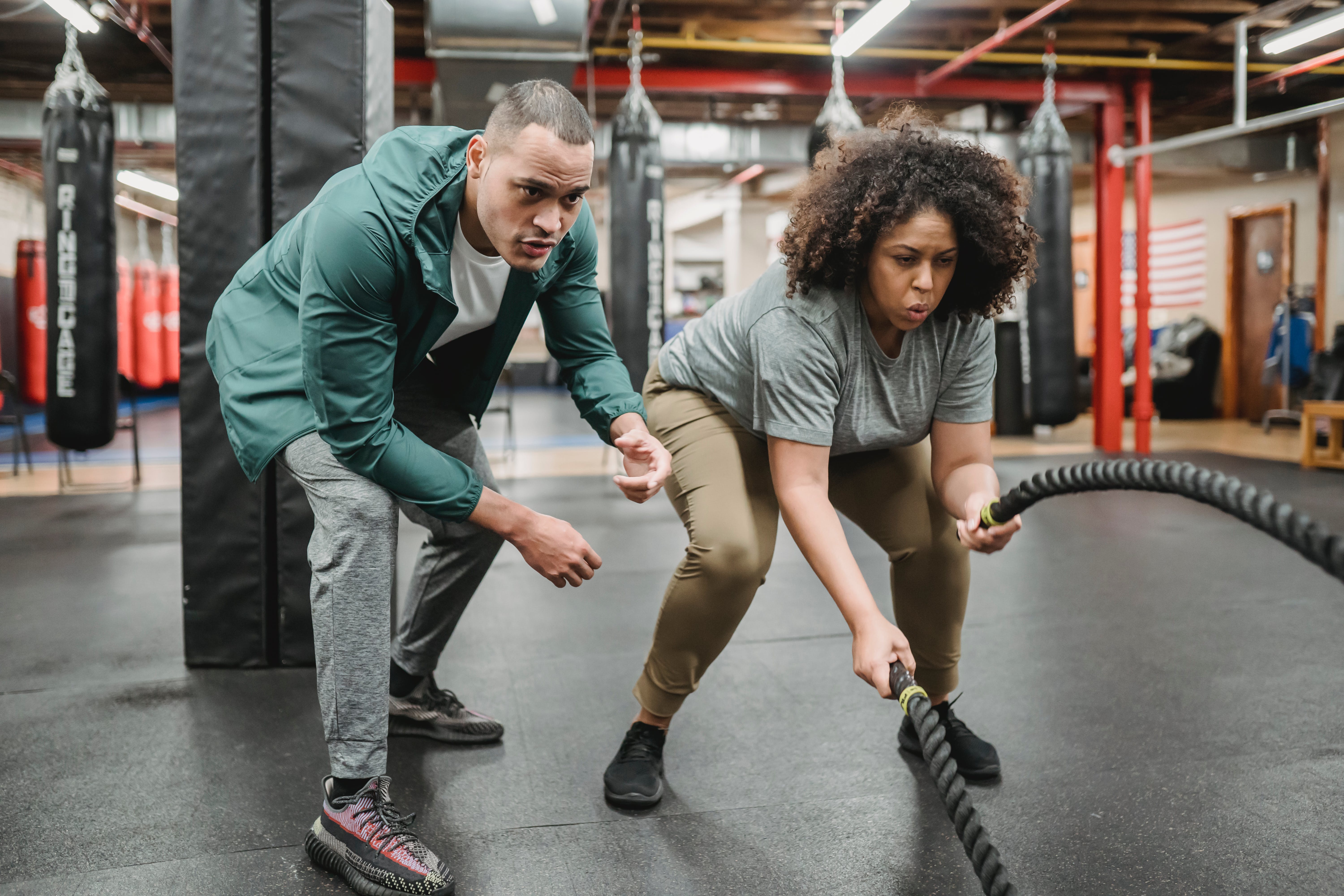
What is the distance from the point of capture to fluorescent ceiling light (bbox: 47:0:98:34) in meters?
3.81

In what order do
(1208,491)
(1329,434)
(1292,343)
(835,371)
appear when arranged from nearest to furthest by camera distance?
1. (1208,491)
2. (835,371)
3. (1329,434)
4. (1292,343)

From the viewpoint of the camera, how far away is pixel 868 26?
4.80 meters

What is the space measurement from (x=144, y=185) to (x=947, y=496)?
9261mm

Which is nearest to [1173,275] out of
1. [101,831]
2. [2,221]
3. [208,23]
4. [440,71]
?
[440,71]

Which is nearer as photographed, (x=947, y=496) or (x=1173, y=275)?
(x=947, y=496)

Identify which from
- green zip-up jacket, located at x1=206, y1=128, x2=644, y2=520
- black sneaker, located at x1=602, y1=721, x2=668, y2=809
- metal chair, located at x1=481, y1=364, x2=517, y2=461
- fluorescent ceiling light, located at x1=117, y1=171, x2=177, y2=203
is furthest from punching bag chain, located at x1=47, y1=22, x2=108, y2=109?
fluorescent ceiling light, located at x1=117, y1=171, x2=177, y2=203

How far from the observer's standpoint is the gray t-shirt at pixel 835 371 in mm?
1493

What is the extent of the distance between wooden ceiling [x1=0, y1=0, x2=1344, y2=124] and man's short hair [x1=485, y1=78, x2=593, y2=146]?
407 cm

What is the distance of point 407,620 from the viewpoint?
1.93 meters

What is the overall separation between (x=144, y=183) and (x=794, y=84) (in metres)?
6.17

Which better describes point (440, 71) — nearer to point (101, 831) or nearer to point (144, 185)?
point (101, 831)

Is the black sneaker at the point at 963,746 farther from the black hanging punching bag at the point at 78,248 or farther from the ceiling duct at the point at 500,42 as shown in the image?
the ceiling duct at the point at 500,42

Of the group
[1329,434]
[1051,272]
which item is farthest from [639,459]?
[1329,434]

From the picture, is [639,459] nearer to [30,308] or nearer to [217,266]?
[217,266]
